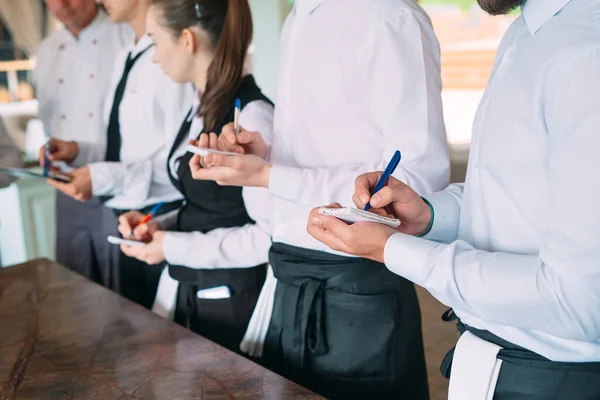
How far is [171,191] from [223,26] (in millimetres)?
666

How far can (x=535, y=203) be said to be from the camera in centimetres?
85

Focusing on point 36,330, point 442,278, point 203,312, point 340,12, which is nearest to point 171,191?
point 203,312

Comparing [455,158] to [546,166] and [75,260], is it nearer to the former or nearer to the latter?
[75,260]

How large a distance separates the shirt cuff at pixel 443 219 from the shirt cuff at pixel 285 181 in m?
0.30

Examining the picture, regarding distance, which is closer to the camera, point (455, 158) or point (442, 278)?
point (442, 278)

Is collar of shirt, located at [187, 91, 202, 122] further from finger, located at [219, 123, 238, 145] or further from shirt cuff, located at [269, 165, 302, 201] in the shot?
shirt cuff, located at [269, 165, 302, 201]

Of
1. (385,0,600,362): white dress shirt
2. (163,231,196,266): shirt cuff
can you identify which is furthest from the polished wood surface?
(385,0,600,362): white dress shirt

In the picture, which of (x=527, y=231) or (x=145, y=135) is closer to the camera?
(x=527, y=231)

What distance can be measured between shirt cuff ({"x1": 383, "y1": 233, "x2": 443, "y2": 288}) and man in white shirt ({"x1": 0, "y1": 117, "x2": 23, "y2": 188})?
6.23 ft

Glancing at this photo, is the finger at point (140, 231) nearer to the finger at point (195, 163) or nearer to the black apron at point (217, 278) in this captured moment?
the black apron at point (217, 278)

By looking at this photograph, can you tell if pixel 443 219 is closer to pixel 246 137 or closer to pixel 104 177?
pixel 246 137

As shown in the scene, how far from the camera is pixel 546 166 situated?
0.83 meters

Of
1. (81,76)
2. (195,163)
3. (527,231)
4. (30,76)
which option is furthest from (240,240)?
(30,76)

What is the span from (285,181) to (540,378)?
0.63 meters
